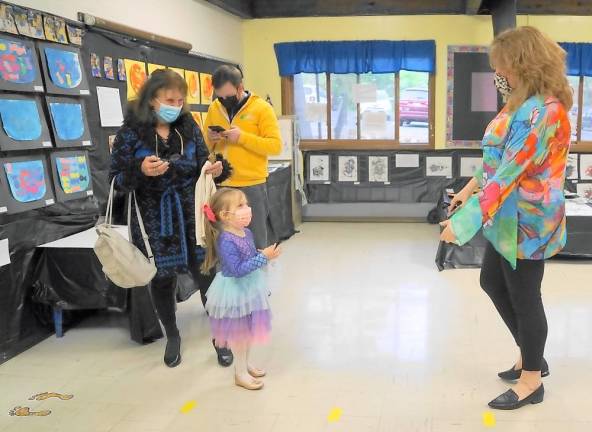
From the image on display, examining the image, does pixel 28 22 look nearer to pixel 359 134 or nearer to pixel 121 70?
pixel 121 70

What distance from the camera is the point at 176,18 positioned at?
456 centimetres

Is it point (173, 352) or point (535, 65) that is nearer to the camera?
point (535, 65)

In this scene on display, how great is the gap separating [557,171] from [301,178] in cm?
441

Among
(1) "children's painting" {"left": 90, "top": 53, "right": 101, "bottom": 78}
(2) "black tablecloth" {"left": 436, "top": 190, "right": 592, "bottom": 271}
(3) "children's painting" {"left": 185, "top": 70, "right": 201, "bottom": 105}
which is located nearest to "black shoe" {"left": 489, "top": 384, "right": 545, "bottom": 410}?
(2) "black tablecloth" {"left": 436, "top": 190, "right": 592, "bottom": 271}

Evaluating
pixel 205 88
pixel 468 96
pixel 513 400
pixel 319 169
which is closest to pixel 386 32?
pixel 468 96

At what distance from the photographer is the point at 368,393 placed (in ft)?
7.66

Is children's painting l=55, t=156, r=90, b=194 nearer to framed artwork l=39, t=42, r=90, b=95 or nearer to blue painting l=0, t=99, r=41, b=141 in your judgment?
blue painting l=0, t=99, r=41, b=141

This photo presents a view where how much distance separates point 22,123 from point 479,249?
3.18 metres

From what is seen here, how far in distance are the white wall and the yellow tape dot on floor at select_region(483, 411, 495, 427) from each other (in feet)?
9.14

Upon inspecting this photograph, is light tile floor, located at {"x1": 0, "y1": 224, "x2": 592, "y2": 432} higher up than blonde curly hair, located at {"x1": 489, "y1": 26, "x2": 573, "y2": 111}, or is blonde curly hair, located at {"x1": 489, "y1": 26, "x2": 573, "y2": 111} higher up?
blonde curly hair, located at {"x1": 489, "y1": 26, "x2": 573, "y2": 111}

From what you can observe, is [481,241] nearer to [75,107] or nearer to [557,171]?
[557,171]

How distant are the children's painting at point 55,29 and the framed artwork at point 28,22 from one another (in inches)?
1.6

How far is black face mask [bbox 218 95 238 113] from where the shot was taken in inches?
110

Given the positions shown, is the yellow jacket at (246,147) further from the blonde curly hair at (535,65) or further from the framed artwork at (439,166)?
the framed artwork at (439,166)
